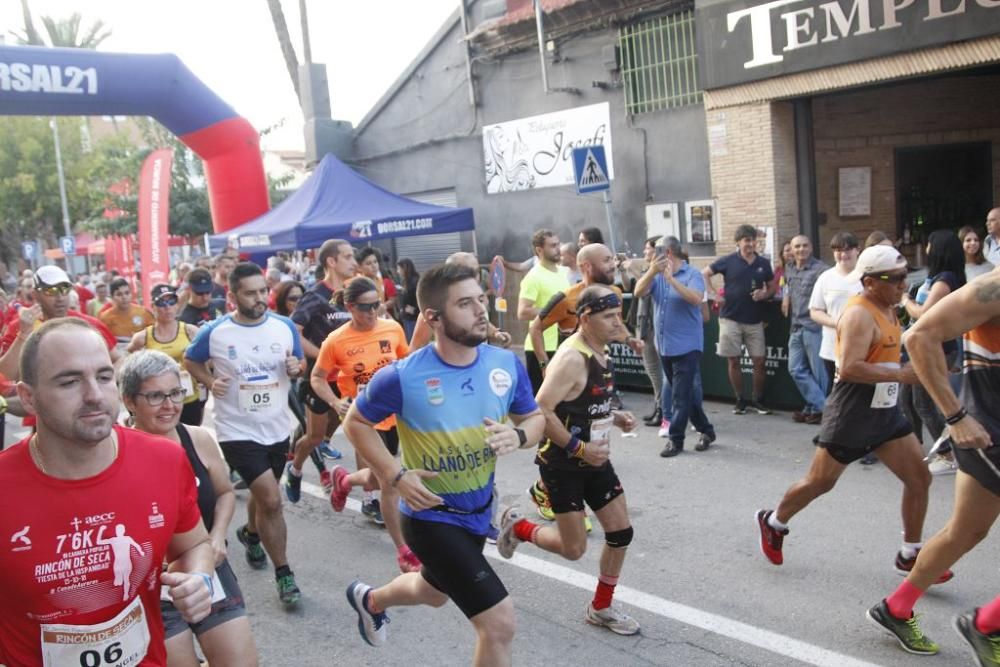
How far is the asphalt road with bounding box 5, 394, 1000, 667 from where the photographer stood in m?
4.46

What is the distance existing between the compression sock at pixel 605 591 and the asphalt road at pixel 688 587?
132 mm

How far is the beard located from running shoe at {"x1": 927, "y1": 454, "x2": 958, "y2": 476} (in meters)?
4.82

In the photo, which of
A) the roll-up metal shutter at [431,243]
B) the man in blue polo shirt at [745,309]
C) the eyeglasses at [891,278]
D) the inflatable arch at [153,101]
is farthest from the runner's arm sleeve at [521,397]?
the roll-up metal shutter at [431,243]

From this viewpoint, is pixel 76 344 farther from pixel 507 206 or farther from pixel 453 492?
pixel 507 206

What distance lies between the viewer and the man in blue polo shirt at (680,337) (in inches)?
325

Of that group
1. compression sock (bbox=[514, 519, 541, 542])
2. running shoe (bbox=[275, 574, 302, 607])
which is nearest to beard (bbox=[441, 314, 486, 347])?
compression sock (bbox=[514, 519, 541, 542])

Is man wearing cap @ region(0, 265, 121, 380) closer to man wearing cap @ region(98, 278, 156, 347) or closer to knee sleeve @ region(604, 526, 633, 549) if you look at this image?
man wearing cap @ region(98, 278, 156, 347)

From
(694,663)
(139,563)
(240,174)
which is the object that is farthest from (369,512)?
(240,174)

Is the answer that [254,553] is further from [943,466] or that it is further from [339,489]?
[943,466]

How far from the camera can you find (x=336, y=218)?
14.9 m

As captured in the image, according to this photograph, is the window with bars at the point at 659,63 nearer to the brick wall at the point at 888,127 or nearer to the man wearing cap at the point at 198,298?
the brick wall at the point at 888,127

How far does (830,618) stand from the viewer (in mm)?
4641

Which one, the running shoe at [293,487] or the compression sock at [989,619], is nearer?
the compression sock at [989,619]

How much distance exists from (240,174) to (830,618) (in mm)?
13707
